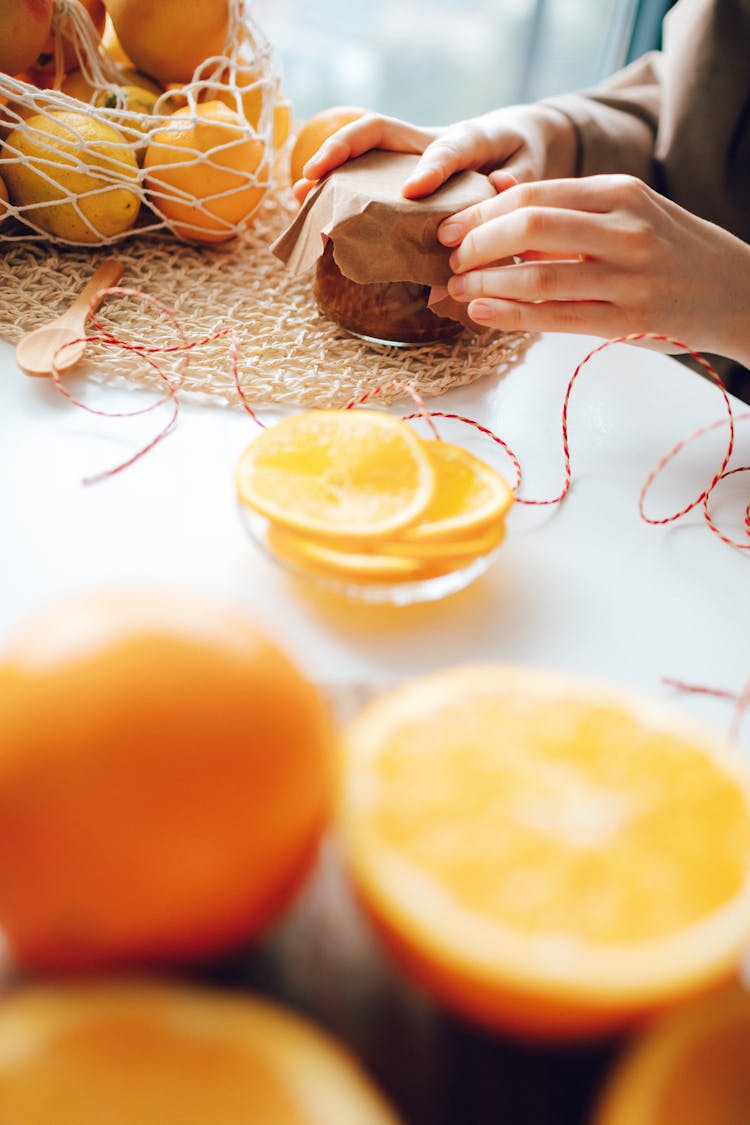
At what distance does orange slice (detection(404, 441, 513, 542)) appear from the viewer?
509 millimetres

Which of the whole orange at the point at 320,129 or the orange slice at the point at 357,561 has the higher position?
the whole orange at the point at 320,129

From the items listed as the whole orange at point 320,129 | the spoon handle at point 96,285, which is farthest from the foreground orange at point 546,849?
the whole orange at point 320,129

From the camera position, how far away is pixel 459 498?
0.55 meters

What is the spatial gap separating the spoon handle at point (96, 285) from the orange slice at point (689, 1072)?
649 millimetres

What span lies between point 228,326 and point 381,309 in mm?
128

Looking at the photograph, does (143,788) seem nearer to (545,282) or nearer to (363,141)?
(545,282)

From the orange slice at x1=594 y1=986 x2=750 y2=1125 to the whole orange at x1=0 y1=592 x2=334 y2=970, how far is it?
0.38 ft

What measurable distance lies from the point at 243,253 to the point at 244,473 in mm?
435

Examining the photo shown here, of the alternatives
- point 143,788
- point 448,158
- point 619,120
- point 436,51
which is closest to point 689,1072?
point 143,788

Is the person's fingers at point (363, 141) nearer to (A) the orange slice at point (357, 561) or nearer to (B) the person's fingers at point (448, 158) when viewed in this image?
(B) the person's fingers at point (448, 158)

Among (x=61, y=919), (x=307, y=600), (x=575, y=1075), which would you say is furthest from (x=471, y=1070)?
(x=307, y=600)

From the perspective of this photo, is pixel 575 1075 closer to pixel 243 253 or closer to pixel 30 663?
pixel 30 663

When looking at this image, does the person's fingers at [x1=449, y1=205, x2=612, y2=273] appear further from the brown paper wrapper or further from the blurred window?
the blurred window

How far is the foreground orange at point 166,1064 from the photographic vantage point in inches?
9.6
